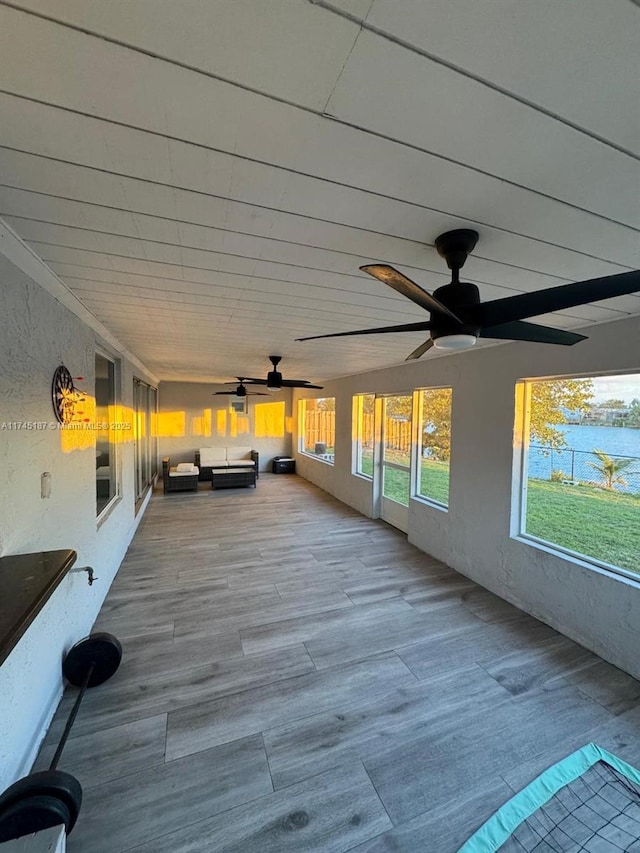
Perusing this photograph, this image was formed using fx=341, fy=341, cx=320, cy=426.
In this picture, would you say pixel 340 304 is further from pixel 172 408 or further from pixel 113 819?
pixel 172 408

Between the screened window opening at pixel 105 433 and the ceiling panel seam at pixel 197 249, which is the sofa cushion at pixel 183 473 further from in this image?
the ceiling panel seam at pixel 197 249

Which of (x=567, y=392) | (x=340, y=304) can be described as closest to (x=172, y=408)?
(x=340, y=304)

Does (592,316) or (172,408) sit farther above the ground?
(592,316)

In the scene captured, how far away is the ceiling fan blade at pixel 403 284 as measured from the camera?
0.97 metres

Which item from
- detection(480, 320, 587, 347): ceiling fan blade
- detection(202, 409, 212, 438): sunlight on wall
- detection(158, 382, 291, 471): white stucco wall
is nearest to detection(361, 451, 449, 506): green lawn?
detection(480, 320, 587, 347): ceiling fan blade

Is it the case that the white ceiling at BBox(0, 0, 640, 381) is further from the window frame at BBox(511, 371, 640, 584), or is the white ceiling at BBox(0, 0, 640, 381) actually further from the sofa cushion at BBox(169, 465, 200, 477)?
the sofa cushion at BBox(169, 465, 200, 477)

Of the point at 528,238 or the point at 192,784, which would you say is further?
the point at 192,784

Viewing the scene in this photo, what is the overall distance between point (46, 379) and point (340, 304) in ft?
5.56

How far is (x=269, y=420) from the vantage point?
31.5 feet

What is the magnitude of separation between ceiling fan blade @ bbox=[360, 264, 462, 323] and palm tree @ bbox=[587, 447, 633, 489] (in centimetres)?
216

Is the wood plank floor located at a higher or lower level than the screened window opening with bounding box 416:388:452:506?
lower

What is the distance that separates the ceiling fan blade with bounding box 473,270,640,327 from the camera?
99 centimetres

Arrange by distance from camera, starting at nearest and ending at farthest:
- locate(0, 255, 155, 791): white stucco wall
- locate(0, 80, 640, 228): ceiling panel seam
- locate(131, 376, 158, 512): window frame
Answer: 1. locate(0, 80, 640, 228): ceiling panel seam
2. locate(0, 255, 155, 791): white stucco wall
3. locate(131, 376, 158, 512): window frame

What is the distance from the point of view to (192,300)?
2.09 meters
